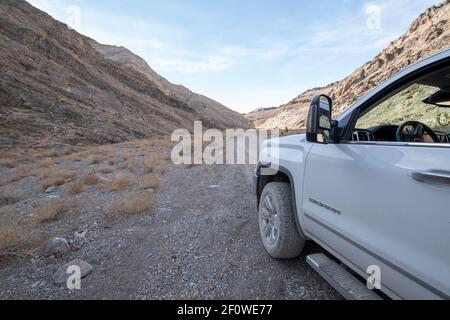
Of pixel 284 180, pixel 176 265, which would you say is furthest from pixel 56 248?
pixel 284 180

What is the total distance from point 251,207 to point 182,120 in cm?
3805

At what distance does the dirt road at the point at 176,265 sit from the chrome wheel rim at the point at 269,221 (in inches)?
10.3

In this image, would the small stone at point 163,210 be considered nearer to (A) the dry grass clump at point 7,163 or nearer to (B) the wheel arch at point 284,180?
(B) the wheel arch at point 284,180

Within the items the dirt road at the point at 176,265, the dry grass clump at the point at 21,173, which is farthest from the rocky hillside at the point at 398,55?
the dry grass clump at the point at 21,173

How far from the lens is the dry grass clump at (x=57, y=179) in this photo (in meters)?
6.56

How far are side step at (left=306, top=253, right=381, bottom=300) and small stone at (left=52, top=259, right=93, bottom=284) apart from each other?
2438mm

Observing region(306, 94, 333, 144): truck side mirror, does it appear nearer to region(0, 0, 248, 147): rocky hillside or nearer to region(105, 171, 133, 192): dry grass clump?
region(105, 171, 133, 192): dry grass clump

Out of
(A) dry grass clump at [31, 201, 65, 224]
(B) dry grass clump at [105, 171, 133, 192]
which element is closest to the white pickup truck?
Answer: (A) dry grass clump at [31, 201, 65, 224]

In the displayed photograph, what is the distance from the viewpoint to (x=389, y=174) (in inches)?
56.1

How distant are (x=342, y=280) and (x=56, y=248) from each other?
132 inches

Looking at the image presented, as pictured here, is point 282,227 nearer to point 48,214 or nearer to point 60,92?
point 48,214

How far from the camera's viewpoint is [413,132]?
2.16 metres

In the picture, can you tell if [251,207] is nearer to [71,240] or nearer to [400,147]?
[71,240]
